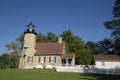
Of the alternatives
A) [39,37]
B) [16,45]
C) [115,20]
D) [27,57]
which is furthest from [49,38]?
[115,20]

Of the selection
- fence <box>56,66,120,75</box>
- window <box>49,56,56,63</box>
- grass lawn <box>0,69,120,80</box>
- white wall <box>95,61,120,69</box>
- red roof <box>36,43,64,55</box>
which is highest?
red roof <box>36,43,64,55</box>

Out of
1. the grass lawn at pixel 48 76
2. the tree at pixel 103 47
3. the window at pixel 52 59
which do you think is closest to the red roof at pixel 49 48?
the window at pixel 52 59

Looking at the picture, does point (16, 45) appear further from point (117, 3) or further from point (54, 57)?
point (117, 3)

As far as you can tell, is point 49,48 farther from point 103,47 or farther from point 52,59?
point 103,47

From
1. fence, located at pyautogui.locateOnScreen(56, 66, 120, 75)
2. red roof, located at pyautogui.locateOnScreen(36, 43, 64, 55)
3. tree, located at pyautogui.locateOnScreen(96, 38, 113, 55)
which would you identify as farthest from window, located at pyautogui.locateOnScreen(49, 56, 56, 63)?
tree, located at pyautogui.locateOnScreen(96, 38, 113, 55)

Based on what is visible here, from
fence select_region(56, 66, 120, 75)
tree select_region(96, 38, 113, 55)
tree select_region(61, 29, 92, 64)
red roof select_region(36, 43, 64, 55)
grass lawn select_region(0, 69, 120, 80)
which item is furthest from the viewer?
tree select_region(96, 38, 113, 55)

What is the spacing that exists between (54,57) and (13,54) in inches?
1227

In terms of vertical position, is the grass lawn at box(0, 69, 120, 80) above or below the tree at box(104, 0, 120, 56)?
below

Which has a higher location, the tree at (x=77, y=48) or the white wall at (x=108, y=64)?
the tree at (x=77, y=48)

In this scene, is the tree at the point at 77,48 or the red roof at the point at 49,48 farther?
the tree at the point at 77,48

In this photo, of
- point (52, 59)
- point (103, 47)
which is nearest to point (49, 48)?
point (52, 59)

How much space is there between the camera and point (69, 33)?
5541 cm

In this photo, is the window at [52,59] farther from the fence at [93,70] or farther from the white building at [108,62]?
the white building at [108,62]

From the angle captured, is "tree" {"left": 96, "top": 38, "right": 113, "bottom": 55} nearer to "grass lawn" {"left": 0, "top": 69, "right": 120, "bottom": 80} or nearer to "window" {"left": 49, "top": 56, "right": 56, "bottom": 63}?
"window" {"left": 49, "top": 56, "right": 56, "bottom": 63}
